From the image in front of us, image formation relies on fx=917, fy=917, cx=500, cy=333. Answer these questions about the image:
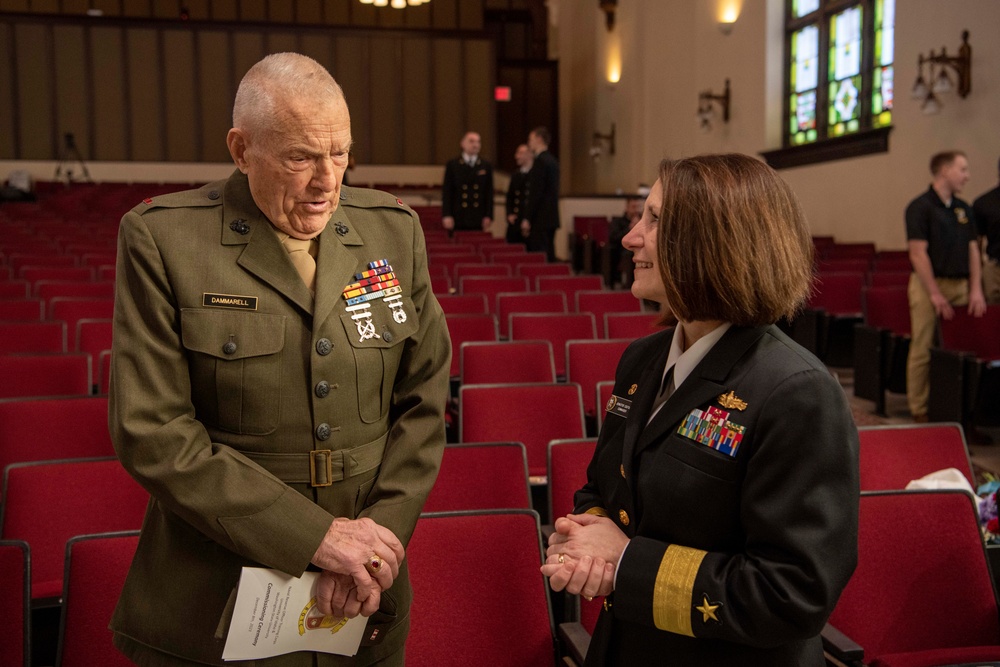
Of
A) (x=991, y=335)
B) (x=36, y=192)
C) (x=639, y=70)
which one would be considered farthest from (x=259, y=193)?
(x=36, y=192)

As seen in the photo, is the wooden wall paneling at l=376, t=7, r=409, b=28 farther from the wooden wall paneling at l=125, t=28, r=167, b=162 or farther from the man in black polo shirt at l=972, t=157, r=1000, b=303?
the man in black polo shirt at l=972, t=157, r=1000, b=303

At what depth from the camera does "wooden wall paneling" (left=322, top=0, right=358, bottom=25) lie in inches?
674

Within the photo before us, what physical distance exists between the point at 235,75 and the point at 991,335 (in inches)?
563

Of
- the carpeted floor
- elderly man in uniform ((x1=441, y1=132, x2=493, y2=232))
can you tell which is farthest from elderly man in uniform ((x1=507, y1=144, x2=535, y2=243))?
the carpeted floor

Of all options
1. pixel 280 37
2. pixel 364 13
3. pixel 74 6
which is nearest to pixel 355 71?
pixel 280 37

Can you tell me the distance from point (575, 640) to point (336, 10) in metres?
17.1

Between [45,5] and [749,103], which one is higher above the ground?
[45,5]

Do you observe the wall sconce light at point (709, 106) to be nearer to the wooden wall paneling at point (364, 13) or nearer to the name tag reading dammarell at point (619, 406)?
the wooden wall paneling at point (364, 13)

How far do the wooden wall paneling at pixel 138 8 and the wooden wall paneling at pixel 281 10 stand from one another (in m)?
2.14

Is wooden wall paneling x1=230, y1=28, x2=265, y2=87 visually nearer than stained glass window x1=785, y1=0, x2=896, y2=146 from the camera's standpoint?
No

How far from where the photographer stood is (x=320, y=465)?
4.46 ft

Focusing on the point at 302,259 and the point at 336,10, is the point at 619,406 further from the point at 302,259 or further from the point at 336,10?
the point at 336,10

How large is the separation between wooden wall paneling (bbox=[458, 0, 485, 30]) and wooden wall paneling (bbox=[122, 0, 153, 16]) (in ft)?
18.8

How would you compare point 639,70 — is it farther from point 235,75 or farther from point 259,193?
point 259,193
